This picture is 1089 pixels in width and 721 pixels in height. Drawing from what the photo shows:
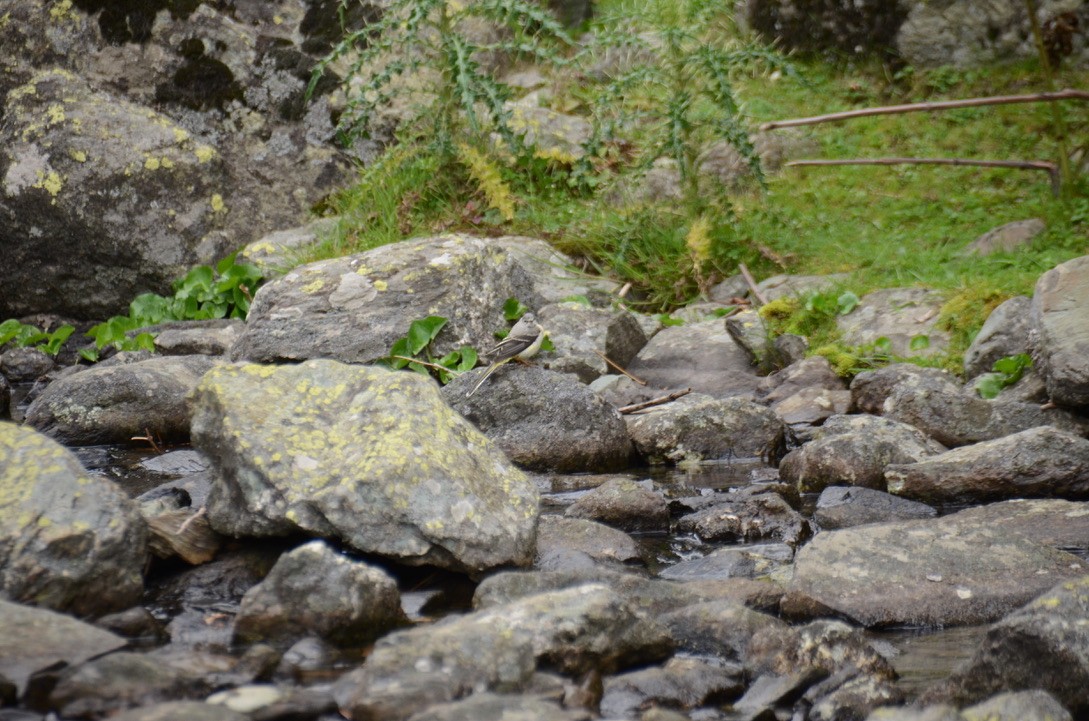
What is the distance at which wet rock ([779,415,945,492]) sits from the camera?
4.73 meters

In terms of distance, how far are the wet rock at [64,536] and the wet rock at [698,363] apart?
382 cm

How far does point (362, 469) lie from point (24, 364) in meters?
5.67

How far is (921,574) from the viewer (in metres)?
3.50

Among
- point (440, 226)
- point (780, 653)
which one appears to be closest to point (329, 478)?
point (780, 653)

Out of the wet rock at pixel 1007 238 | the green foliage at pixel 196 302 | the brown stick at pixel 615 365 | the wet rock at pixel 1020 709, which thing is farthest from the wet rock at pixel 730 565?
the green foliage at pixel 196 302

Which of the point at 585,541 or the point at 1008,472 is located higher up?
the point at 585,541

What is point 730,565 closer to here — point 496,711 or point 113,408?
point 496,711

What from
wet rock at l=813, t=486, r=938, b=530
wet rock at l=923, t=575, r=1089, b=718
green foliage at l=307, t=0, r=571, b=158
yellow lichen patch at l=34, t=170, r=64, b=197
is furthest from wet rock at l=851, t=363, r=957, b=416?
yellow lichen patch at l=34, t=170, r=64, b=197

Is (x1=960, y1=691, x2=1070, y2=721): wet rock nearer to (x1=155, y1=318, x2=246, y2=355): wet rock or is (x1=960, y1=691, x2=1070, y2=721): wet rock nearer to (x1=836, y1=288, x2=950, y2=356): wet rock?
(x1=836, y1=288, x2=950, y2=356): wet rock

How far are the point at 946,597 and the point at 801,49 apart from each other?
29.8ft

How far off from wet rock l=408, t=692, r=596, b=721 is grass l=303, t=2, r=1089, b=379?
4.49 m

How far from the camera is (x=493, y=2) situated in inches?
334

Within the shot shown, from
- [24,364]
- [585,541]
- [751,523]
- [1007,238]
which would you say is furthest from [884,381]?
[24,364]

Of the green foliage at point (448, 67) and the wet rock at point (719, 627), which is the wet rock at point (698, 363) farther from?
the wet rock at point (719, 627)
